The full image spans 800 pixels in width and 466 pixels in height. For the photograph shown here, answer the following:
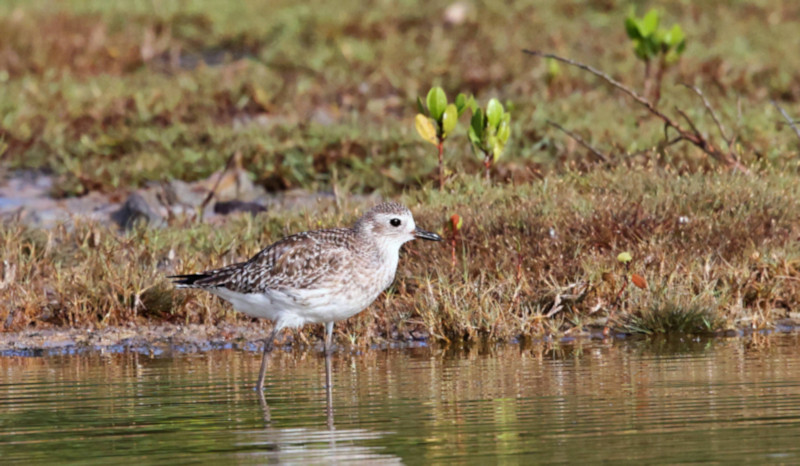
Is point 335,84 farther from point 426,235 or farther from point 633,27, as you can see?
point 426,235

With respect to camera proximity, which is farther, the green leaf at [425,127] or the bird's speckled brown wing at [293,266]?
the green leaf at [425,127]

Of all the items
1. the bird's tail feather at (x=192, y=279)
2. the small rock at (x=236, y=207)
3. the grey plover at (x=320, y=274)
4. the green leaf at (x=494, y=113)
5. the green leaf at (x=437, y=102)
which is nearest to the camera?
the grey plover at (x=320, y=274)

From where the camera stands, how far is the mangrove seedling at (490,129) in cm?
1140

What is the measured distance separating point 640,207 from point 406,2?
13.4 metres

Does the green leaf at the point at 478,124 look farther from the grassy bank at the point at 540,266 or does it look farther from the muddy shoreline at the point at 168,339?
the muddy shoreline at the point at 168,339

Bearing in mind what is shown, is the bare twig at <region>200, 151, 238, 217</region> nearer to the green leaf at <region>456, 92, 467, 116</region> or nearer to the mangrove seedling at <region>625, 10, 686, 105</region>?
the green leaf at <region>456, 92, 467, 116</region>

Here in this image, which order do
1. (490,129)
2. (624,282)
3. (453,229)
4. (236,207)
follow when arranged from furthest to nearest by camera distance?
(236,207), (490,129), (453,229), (624,282)

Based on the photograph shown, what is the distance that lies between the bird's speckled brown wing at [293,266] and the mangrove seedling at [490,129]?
266 centimetres

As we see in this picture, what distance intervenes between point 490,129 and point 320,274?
3.35m

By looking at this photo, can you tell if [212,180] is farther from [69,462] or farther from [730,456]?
[730,456]

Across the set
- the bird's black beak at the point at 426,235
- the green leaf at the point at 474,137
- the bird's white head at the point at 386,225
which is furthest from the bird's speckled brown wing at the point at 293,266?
the green leaf at the point at 474,137

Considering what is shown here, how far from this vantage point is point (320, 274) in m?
8.70

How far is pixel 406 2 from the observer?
23.4 m

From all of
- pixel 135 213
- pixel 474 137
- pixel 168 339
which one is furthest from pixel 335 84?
pixel 168 339
